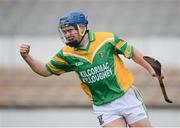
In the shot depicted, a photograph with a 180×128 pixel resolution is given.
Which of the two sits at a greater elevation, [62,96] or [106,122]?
[106,122]

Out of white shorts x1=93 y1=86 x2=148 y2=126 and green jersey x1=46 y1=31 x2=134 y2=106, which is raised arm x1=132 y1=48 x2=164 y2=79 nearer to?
green jersey x1=46 y1=31 x2=134 y2=106

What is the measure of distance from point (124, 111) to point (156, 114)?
127 inches

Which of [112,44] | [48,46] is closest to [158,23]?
[48,46]

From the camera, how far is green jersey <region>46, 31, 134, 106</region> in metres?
5.71

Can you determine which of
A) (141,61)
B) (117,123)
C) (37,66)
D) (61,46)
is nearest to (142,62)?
(141,61)

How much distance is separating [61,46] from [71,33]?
4346 mm

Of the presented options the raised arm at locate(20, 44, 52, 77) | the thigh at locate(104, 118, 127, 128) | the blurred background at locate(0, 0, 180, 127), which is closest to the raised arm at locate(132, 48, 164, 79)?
the thigh at locate(104, 118, 127, 128)

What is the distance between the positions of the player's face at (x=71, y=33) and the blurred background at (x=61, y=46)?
11.1ft

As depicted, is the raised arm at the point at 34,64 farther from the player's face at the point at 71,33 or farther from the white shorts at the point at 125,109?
the white shorts at the point at 125,109

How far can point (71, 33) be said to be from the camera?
18.6ft

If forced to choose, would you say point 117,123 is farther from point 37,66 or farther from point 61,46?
point 61,46

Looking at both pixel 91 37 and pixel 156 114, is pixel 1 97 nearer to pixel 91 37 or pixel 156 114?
pixel 156 114

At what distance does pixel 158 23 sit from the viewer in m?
9.98

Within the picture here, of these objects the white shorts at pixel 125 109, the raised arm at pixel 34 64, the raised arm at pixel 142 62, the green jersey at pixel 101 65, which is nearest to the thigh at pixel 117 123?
the white shorts at pixel 125 109
